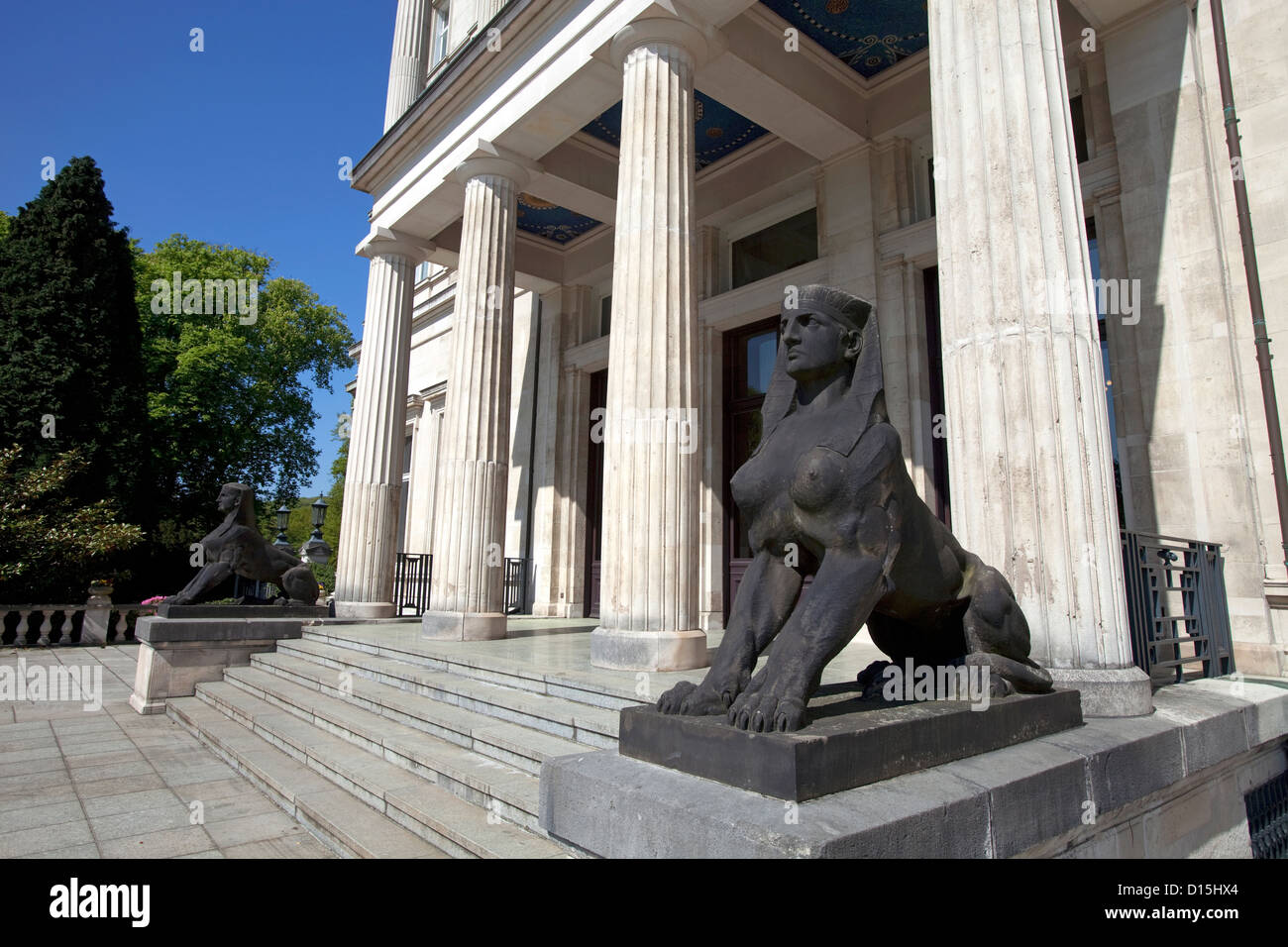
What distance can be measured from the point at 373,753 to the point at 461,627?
451 centimetres

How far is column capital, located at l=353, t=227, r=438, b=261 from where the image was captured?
14.3 meters

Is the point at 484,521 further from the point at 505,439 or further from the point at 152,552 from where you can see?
the point at 152,552

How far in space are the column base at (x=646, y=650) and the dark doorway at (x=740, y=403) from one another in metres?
5.77

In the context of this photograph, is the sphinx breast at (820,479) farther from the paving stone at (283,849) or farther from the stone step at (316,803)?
the paving stone at (283,849)

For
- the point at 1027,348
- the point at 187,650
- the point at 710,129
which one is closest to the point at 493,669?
the point at 1027,348

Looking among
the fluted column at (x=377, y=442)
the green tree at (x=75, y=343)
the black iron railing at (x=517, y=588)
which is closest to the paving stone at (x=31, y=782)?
the fluted column at (x=377, y=442)

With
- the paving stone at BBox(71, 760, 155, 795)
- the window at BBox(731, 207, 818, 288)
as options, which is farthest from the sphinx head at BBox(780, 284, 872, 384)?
the window at BBox(731, 207, 818, 288)

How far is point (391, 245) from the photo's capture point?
14.4m

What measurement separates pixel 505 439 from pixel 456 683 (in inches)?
201

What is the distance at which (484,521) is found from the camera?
10.8 m

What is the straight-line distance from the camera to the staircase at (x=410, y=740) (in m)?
3.98

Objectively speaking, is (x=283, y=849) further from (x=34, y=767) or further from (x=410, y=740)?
(x=34, y=767)

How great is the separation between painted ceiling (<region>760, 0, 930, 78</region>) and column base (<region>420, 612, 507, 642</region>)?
9.42 meters

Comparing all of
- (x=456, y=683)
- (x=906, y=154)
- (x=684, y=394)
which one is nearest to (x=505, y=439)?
(x=684, y=394)
